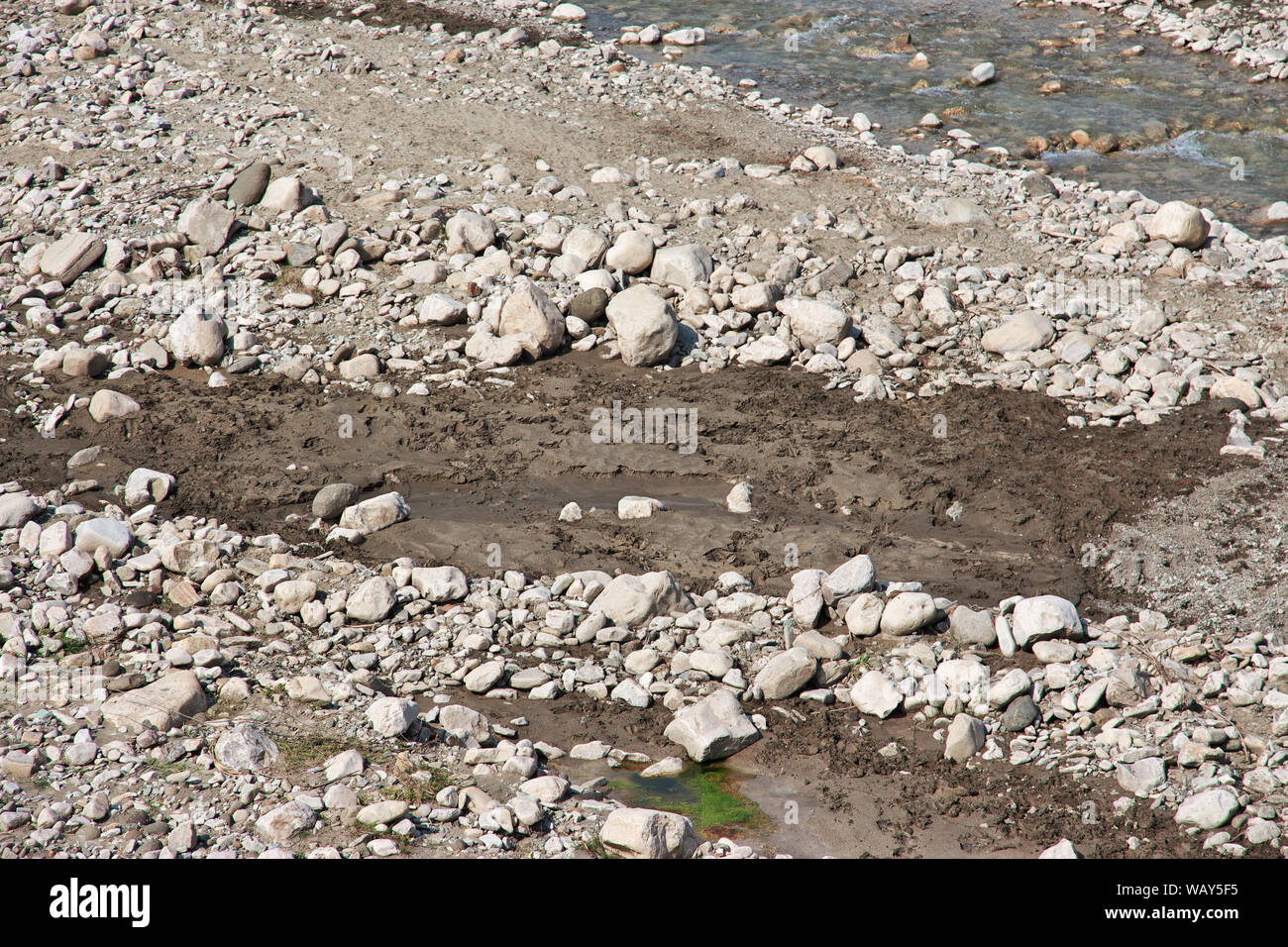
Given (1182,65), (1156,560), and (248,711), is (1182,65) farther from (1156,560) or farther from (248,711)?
(248,711)

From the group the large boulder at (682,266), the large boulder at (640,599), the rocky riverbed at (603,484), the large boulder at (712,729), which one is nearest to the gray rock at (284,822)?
the rocky riverbed at (603,484)

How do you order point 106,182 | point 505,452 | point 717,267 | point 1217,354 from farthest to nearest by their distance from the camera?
point 106,182
point 717,267
point 1217,354
point 505,452

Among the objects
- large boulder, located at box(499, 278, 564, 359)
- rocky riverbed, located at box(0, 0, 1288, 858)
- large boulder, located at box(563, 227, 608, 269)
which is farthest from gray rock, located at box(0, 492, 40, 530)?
large boulder, located at box(563, 227, 608, 269)

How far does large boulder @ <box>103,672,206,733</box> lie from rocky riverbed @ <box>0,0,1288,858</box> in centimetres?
3

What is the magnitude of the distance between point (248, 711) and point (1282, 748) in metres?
5.45

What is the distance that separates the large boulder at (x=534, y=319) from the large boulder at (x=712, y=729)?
4.22m

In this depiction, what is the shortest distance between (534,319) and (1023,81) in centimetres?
992

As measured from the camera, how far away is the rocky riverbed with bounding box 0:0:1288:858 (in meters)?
5.28

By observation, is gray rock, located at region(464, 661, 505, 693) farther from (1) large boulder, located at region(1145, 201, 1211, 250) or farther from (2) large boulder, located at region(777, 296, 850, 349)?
(1) large boulder, located at region(1145, 201, 1211, 250)

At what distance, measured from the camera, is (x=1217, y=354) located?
28.7 ft

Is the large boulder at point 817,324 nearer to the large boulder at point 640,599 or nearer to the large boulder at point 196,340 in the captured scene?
the large boulder at point 640,599

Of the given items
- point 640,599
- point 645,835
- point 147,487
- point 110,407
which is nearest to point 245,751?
point 645,835

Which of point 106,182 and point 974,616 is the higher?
point 106,182
